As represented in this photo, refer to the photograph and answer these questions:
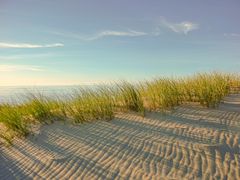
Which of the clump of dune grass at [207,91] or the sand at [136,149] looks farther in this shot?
the clump of dune grass at [207,91]

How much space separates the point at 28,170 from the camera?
6062mm

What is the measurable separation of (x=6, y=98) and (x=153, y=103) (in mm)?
5037

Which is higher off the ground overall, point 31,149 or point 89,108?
point 89,108

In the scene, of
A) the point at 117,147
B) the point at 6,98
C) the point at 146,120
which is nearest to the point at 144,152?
the point at 117,147

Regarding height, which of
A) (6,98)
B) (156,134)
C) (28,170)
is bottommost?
(28,170)

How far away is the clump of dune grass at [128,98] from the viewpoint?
8812mm

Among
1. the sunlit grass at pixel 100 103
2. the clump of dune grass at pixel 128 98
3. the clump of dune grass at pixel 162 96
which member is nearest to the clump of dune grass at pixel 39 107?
the sunlit grass at pixel 100 103

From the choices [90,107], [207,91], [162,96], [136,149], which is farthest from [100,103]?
[207,91]

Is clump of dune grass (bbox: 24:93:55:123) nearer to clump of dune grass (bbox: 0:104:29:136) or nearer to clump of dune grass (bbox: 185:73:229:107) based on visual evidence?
clump of dune grass (bbox: 0:104:29:136)

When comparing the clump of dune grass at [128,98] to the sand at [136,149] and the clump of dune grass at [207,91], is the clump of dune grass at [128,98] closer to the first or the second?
the sand at [136,149]

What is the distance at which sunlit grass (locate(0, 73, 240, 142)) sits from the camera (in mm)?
8406

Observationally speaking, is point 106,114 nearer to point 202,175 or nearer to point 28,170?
point 28,170

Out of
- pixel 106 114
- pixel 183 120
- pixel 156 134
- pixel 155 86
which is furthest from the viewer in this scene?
pixel 155 86

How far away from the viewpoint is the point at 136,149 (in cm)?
618
